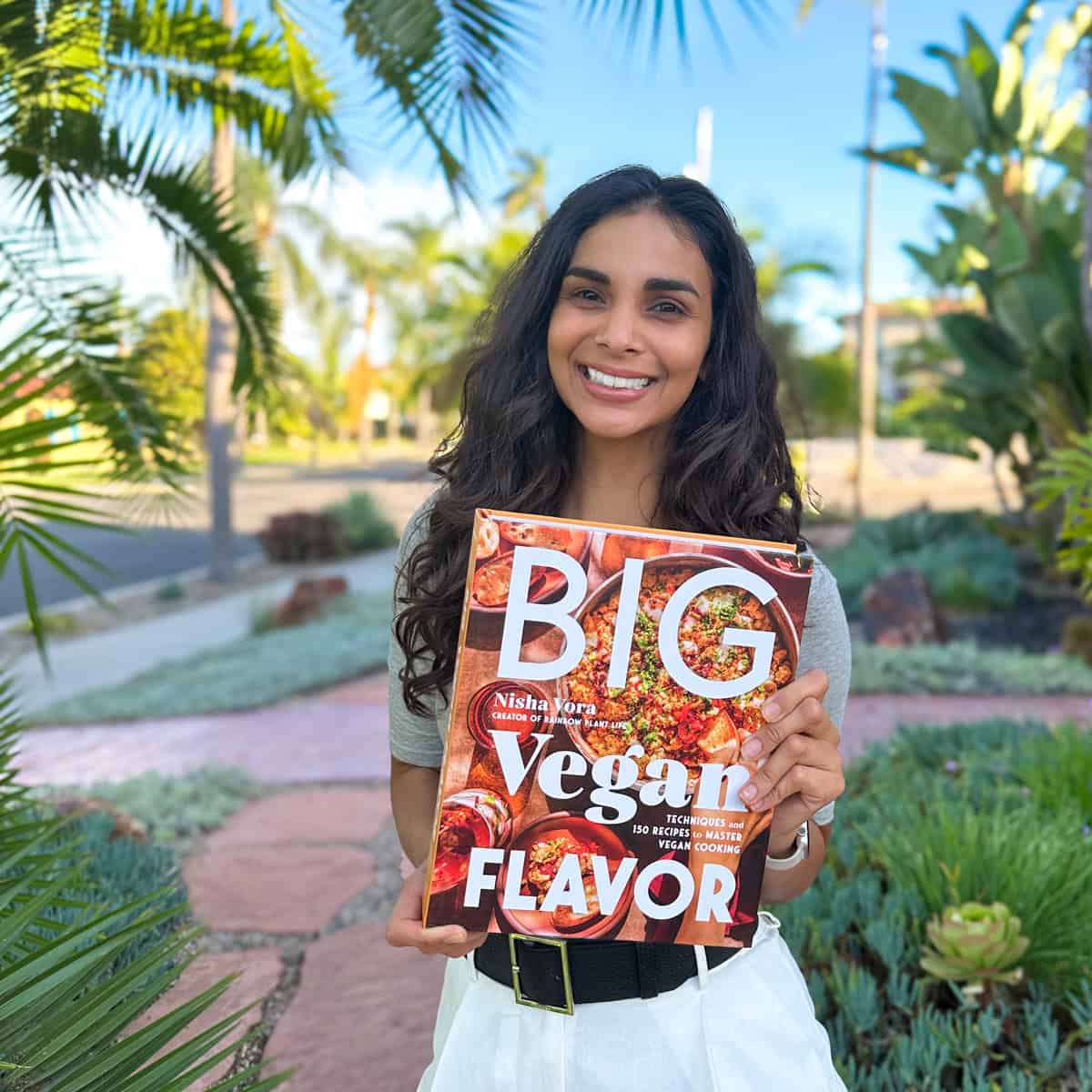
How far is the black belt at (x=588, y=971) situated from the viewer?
1.12 metres

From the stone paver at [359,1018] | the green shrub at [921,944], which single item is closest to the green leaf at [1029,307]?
the green shrub at [921,944]

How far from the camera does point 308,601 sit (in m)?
9.45

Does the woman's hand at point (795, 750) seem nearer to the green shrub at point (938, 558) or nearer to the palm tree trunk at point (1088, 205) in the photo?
the palm tree trunk at point (1088, 205)

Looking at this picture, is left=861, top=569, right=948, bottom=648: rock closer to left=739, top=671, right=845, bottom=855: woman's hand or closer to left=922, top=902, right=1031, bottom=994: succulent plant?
left=922, top=902, right=1031, bottom=994: succulent plant

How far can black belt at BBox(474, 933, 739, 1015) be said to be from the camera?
112 cm

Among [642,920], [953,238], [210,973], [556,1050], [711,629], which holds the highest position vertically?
[953,238]

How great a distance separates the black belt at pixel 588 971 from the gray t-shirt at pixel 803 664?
0.26m

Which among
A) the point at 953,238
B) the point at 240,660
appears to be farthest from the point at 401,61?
the point at 953,238

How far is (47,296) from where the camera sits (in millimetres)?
3047

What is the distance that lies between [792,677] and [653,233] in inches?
20.9

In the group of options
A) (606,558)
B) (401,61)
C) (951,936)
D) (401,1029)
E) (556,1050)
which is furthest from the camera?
(401,61)

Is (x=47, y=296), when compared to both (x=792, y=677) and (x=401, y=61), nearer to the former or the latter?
(x=401, y=61)

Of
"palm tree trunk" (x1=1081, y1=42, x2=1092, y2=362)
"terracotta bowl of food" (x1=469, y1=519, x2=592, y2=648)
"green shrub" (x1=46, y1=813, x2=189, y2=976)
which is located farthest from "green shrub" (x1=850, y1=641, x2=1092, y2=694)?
"terracotta bowl of food" (x1=469, y1=519, x2=592, y2=648)

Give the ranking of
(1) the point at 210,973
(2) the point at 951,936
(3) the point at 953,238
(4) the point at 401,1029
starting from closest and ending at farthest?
(2) the point at 951,936, (1) the point at 210,973, (4) the point at 401,1029, (3) the point at 953,238
